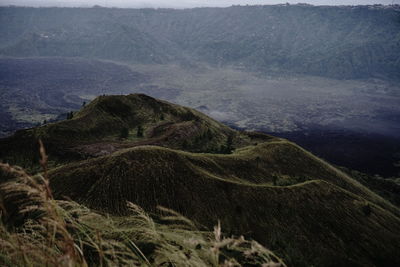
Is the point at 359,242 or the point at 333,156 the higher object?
the point at 359,242

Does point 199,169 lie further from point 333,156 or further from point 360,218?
point 333,156

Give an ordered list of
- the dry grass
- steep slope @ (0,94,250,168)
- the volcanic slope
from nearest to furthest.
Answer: the dry grass < the volcanic slope < steep slope @ (0,94,250,168)

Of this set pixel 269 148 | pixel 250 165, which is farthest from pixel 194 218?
pixel 269 148

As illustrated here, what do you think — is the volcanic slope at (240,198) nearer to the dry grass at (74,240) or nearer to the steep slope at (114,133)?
the steep slope at (114,133)

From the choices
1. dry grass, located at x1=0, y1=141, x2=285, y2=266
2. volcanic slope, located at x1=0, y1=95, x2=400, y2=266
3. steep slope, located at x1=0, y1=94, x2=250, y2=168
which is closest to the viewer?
dry grass, located at x1=0, y1=141, x2=285, y2=266

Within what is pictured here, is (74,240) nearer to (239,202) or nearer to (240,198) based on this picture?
(239,202)

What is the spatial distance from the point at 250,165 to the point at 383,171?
157 m

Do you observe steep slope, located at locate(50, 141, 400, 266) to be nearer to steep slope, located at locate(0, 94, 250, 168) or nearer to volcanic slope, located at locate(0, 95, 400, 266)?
volcanic slope, located at locate(0, 95, 400, 266)

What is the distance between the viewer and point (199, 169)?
110ft

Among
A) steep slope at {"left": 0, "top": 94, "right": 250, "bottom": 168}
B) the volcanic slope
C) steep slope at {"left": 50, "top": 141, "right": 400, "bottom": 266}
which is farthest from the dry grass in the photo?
steep slope at {"left": 0, "top": 94, "right": 250, "bottom": 168}

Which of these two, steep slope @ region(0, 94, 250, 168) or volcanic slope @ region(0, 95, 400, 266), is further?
steep slope @ region(0, 94, 250, 168)

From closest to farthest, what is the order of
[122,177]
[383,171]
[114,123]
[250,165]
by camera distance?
[122,177], [250,165], [114,123], [383,171]

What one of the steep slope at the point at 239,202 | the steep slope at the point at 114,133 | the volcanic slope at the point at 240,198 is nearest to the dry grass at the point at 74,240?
the volcanic slope at the point at 240,198

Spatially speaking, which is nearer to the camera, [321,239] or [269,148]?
[321,239]
